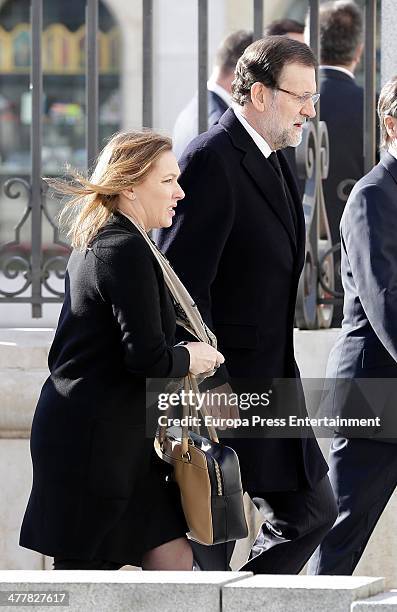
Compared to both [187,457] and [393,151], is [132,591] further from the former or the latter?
[393,151]

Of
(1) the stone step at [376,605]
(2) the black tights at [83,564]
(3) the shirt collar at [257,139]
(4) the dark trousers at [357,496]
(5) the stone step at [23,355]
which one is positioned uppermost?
(3) the shirt collar at [257,139]

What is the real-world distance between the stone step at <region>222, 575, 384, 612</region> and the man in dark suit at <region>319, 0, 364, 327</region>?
8.22 ft

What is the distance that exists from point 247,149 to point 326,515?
41.6 inches

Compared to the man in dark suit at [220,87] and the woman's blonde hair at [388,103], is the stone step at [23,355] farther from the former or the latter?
the woman's blonde hair at [388,103]

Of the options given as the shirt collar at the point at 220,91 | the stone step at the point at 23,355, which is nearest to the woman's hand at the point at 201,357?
the stone step at the point at 23,355

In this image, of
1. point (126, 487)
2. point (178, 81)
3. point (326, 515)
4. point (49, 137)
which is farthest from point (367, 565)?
point (49, 137)

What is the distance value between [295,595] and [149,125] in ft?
8.82

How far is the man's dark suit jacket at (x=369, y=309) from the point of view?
4434mm

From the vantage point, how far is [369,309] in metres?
4.45

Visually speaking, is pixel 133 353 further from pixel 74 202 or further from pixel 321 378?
pixel 321 378

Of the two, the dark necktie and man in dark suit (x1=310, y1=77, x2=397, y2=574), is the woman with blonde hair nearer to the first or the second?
the dark necktie

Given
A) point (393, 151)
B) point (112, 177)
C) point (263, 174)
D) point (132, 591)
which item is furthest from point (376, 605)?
point (393, 151)

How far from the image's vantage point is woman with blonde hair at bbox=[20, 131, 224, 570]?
3.72 m

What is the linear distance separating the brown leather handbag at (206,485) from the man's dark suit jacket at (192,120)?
232 cm
